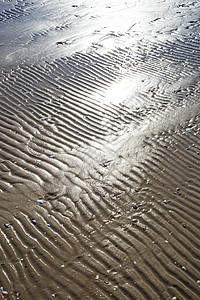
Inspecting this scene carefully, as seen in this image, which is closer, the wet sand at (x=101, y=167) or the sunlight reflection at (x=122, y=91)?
the wet sand at (x=101, y=167)

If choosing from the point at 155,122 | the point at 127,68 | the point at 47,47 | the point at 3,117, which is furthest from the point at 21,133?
the point at 47,47

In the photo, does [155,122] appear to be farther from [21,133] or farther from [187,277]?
[187,277]

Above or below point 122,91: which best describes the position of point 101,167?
below

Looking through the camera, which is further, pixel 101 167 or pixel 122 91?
pixel 122 91

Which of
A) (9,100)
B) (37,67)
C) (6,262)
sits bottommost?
(6,262)

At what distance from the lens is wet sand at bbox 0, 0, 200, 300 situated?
393 centimetres

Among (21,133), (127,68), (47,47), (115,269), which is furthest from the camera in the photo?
(47,47)

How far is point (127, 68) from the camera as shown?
8.84 meters

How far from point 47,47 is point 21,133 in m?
5.01

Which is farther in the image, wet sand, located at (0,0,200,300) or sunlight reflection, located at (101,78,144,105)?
sunlight reflection, located at (101,78,144,105)

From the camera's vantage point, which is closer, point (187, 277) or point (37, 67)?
point (187, 277)

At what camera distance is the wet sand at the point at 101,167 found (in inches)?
155

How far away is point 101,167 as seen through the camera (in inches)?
219

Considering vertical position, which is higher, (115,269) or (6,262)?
(6,262)
